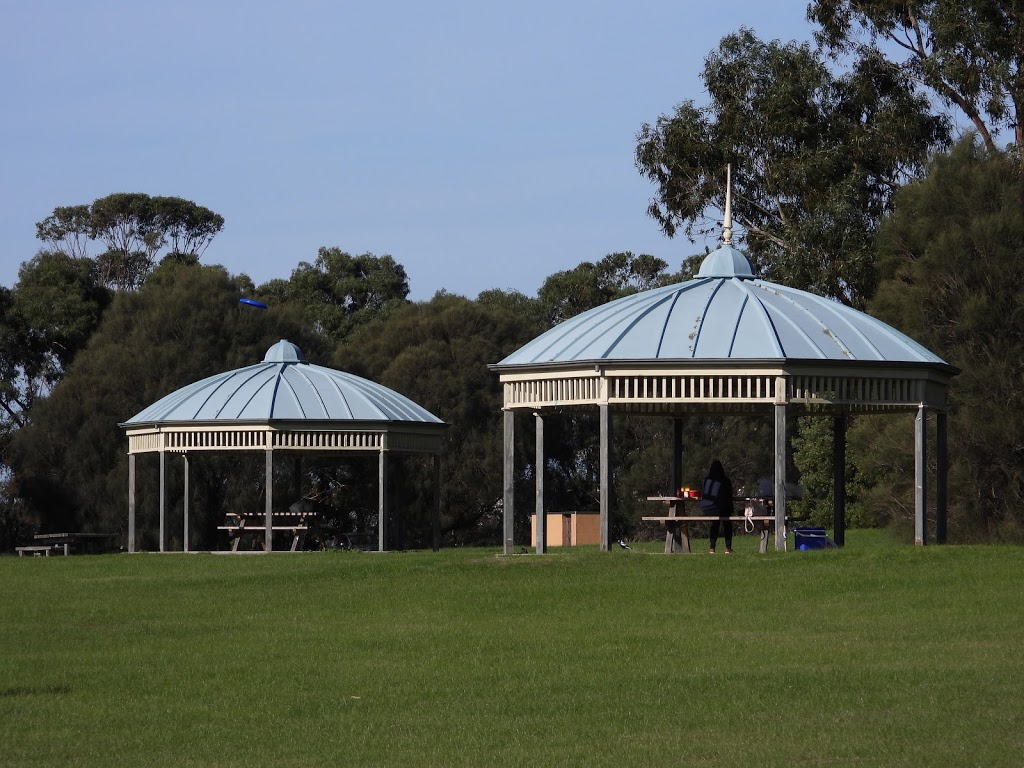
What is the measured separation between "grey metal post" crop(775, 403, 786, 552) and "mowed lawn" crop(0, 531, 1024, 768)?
0.97 meters

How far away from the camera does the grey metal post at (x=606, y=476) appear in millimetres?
22750

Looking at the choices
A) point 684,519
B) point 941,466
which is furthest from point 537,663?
point 941,466

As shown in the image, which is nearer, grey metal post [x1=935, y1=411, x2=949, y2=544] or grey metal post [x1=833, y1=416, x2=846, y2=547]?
grey metal post [x1=935, y1=411, x2=949, y2=544]

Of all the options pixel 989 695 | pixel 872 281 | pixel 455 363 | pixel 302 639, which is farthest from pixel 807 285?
pixel 989 695

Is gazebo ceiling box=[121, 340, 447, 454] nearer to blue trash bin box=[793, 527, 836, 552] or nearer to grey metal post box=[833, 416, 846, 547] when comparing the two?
grey metal post box=[833, 416, 846, 547]

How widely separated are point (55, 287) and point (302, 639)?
4530cm

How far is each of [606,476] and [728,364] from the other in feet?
7.45

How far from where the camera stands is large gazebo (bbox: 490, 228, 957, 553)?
72.6ft

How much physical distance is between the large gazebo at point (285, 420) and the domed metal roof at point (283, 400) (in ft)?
0.06

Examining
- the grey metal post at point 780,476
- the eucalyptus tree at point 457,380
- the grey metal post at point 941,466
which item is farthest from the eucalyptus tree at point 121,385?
the grey metal post at point 780,476

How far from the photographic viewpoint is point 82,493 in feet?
160

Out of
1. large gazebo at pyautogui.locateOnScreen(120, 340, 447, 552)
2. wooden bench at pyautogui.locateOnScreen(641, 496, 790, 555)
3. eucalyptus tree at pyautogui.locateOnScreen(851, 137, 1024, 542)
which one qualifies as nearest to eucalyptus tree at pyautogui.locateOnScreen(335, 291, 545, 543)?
large gazebo at pyautogui.locateOnScreen(120, 340, 447, 552)

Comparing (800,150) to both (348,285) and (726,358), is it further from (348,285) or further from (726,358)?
(348,285)

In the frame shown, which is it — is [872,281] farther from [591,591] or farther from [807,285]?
[591,591]
